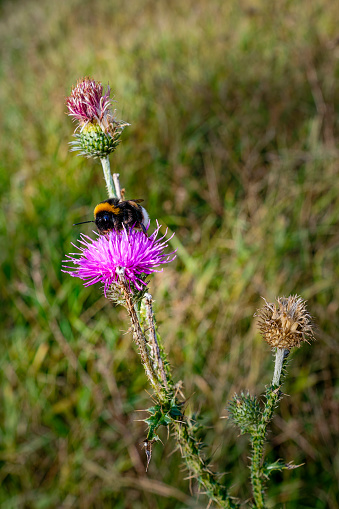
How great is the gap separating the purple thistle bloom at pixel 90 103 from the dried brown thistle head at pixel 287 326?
717 mm

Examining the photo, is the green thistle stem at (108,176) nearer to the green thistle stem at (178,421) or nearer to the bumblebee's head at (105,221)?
the bumblebee's head at (105,221)

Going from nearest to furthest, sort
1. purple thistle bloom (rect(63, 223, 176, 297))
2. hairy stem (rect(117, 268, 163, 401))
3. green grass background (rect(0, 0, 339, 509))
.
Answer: hairy stem (rect(117, 268, 163, 401)) < purple thistle bloom (rect(63, 223, 176, 297)) < green grass background (rect(0, 0, 339, 509))

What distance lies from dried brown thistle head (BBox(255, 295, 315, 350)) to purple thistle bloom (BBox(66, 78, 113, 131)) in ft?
2.35

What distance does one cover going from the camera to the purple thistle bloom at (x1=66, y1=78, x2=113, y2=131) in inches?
48.3

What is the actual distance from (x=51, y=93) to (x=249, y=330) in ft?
12.8

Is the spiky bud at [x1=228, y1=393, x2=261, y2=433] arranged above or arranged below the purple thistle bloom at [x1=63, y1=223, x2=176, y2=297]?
below

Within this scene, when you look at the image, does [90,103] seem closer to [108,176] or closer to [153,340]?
[108,176]

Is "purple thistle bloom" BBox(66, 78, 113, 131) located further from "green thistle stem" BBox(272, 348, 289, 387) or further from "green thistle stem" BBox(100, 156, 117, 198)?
"green thistle stem" BBox(272, 348, 289, 387)

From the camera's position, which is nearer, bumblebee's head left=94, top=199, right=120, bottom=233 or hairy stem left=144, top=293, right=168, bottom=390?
hairy stem left=144, top=293, right=168, bottom=390

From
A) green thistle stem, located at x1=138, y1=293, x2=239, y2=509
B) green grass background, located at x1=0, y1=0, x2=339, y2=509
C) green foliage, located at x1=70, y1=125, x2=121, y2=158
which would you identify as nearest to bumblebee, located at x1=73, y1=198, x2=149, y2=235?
green foliage, located at x1=70, y1=125, x2=121, y2=158

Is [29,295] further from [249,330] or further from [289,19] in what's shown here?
[289,19]

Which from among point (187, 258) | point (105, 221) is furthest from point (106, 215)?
point (187, 258)

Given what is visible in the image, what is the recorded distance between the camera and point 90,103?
1240 mm

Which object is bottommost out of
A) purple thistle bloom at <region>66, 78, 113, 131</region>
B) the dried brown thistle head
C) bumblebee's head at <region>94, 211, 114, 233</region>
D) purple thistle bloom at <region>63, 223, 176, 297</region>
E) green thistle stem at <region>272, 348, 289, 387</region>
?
green thistle stem at <region>272, 348, 289, 387</region>
